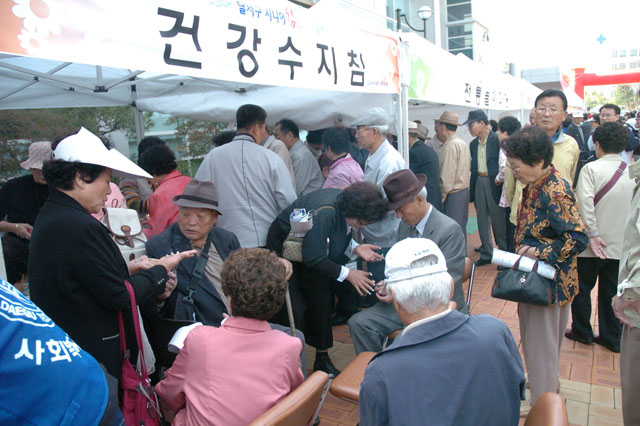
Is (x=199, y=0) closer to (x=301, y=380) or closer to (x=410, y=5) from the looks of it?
(x=301, y=380)

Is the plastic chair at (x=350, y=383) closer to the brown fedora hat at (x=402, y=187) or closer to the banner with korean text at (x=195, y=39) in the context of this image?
the brown fedora hat at (x=402, y=187)

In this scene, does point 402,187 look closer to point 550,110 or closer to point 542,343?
point 542,343

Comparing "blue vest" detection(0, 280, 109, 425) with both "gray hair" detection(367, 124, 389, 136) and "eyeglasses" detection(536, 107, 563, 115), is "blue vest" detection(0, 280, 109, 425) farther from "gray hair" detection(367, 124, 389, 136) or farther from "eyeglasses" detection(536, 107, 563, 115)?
"eyeglasses" detection(536, 107, 563, 115)

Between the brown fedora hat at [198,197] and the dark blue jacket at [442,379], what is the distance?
149cm

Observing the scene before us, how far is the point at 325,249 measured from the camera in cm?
295

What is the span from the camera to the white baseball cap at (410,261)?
149 cm

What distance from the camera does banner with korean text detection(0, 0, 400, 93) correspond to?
1.68 metres

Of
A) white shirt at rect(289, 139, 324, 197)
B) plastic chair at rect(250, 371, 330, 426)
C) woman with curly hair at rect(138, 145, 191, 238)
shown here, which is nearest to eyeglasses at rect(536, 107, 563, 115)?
white shirt at rect(289, 139, 324, 197)

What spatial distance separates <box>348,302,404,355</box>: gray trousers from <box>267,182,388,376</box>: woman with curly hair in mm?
217

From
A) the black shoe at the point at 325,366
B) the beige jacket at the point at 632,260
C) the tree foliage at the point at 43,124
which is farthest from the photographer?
the tree foliage at the point at 43,124

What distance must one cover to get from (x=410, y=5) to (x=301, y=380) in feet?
60.2

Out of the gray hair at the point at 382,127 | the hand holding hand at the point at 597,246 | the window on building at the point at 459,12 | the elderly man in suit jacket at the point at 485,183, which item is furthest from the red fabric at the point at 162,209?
the window on building at the point at 459,12

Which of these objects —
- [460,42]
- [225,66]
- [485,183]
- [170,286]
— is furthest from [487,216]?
[460,42]

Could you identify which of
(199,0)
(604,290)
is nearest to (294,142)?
(199,0)
